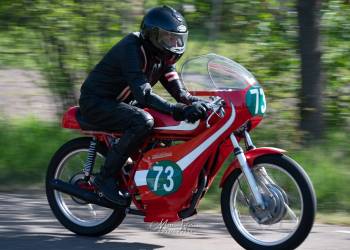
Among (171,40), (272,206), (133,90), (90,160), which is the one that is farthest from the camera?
(90,160)

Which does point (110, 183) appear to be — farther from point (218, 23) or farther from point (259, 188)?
point (218, 23)

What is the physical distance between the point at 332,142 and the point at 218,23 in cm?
216

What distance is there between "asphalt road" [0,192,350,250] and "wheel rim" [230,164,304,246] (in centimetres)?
27

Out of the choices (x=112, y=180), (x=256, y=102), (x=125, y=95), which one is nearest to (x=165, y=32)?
(x=125, y=95)

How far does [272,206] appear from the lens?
6086mm

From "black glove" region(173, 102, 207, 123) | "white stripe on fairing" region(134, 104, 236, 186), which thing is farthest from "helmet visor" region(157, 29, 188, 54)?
"white stripe on fairing" region(134, 104, 236, 186)

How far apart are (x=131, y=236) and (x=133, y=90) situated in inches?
49.7

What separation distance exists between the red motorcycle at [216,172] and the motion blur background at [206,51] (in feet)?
8.11

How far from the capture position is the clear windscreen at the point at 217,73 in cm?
629

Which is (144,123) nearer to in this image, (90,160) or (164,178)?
(164,178)

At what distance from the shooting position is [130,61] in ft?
21.0

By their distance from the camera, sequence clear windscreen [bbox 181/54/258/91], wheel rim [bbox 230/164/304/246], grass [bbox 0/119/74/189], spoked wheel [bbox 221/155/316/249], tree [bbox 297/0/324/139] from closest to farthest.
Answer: spoked wheel [bbox 221/155/316/249] → wheel rim [bbox 230/164/304/246] → clear windscreen [bbox 181/54/258/91] → grass [bbox 0/119/74/189] → tree [bbox 297/0/324/139]

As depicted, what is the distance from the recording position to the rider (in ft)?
20.8

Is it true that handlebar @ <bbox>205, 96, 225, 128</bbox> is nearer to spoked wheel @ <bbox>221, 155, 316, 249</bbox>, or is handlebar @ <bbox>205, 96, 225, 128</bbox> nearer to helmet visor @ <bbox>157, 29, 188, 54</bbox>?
spoked wheel @ <bbox>221, 155, 316, 249</bbox>
